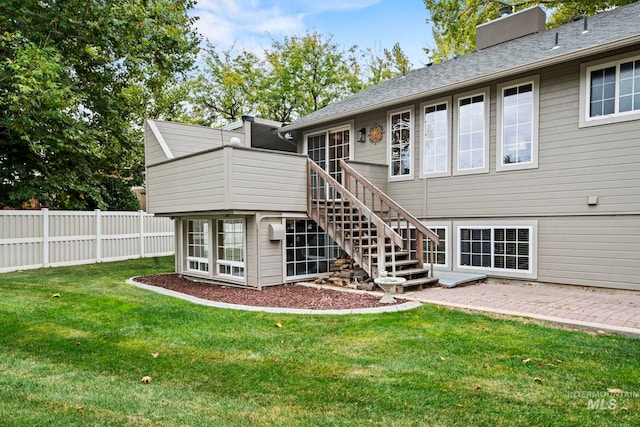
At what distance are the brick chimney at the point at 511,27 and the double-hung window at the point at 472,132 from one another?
3.05m

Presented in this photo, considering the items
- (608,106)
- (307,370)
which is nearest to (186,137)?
(307,370)

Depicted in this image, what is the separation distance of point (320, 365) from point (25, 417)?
6.95ft

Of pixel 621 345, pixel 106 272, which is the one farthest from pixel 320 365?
pixel 106 272

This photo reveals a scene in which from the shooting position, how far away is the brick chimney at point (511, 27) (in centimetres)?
989

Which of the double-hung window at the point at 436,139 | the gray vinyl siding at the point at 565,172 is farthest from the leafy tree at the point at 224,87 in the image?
the gray vinyl siding at the point at 565,172

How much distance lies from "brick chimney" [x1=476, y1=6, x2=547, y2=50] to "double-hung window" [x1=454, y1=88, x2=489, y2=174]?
10.0 ft

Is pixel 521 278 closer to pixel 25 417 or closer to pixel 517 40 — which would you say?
pixel 517 40

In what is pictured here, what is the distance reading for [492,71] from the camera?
25.2ft

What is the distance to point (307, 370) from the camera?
3.48 m

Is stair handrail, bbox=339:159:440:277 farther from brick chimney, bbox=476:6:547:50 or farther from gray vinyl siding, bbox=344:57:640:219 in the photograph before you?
brick chimney, bbox=476:6:547:50

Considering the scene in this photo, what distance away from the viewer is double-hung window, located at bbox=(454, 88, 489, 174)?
8234 mm

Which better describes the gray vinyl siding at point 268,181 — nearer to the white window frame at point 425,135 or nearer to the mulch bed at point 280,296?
the mulch bed at point 280,296

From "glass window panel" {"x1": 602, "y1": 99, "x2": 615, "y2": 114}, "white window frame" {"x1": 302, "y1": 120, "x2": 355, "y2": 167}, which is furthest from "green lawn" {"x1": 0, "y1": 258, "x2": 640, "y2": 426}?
"white window frame" {"x1": 302, "y1": 120, "x2": 355, "y2": 167}

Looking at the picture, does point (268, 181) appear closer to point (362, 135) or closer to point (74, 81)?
point (362, 135)
